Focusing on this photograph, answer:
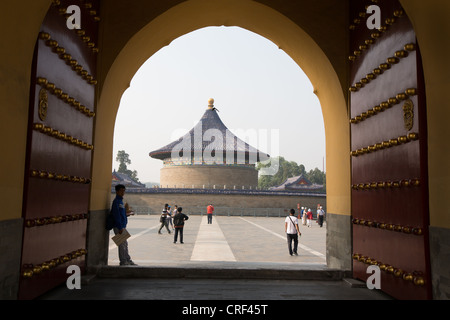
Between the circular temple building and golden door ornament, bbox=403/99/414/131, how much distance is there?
102 ft

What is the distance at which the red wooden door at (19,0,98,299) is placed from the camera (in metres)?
3.00

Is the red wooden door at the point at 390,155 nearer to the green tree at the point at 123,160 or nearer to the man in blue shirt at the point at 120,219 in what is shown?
the man in blue shirt at the point at 120,219

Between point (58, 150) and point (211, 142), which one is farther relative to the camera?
point (211, 142)

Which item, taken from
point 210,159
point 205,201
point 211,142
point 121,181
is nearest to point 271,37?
point 205,201

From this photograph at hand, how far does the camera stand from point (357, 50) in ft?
14.6

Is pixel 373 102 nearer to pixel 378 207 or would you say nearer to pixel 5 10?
pixel 378 207

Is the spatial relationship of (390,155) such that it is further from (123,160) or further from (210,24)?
(123,160)

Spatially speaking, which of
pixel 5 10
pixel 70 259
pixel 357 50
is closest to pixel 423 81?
pixel 357 50

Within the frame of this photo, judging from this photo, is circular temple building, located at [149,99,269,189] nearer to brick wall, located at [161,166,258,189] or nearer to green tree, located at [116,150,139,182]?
brick wall, located at [161,166,258,189]

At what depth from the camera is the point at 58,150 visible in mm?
3475

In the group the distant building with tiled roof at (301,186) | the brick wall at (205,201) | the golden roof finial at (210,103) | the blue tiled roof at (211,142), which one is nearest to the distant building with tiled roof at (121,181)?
the blue tiled roof at (211,142)

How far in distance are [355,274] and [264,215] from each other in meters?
23.6

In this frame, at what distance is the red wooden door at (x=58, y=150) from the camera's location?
3004 mm

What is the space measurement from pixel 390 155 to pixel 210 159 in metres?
31.6
